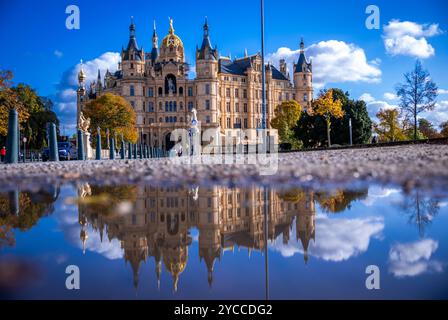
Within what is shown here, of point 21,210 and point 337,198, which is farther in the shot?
point 337,198

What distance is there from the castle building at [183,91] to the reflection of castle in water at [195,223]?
3066 inches

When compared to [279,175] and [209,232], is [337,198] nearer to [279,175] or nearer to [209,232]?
[209,232]

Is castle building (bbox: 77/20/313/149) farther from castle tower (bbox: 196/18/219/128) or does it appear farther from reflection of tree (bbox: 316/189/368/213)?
reflection of tree (bbox: 316/189/368/213)

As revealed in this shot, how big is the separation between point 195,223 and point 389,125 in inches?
2958

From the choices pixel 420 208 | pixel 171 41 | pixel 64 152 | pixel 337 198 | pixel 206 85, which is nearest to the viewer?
pixel 420 208

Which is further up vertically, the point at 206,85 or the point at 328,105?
the point at 206,85

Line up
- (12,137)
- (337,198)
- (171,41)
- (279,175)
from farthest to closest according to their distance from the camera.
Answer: (171,41) < (12,137) < (279,175) < (337,198)

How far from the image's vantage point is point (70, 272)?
1414 mm

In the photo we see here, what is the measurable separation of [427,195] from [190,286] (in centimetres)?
214

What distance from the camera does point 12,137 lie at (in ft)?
42.1

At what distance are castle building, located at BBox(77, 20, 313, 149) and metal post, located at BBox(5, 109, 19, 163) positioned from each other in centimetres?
6652

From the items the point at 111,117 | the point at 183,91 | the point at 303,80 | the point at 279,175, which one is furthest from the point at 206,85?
the point at 279,175
